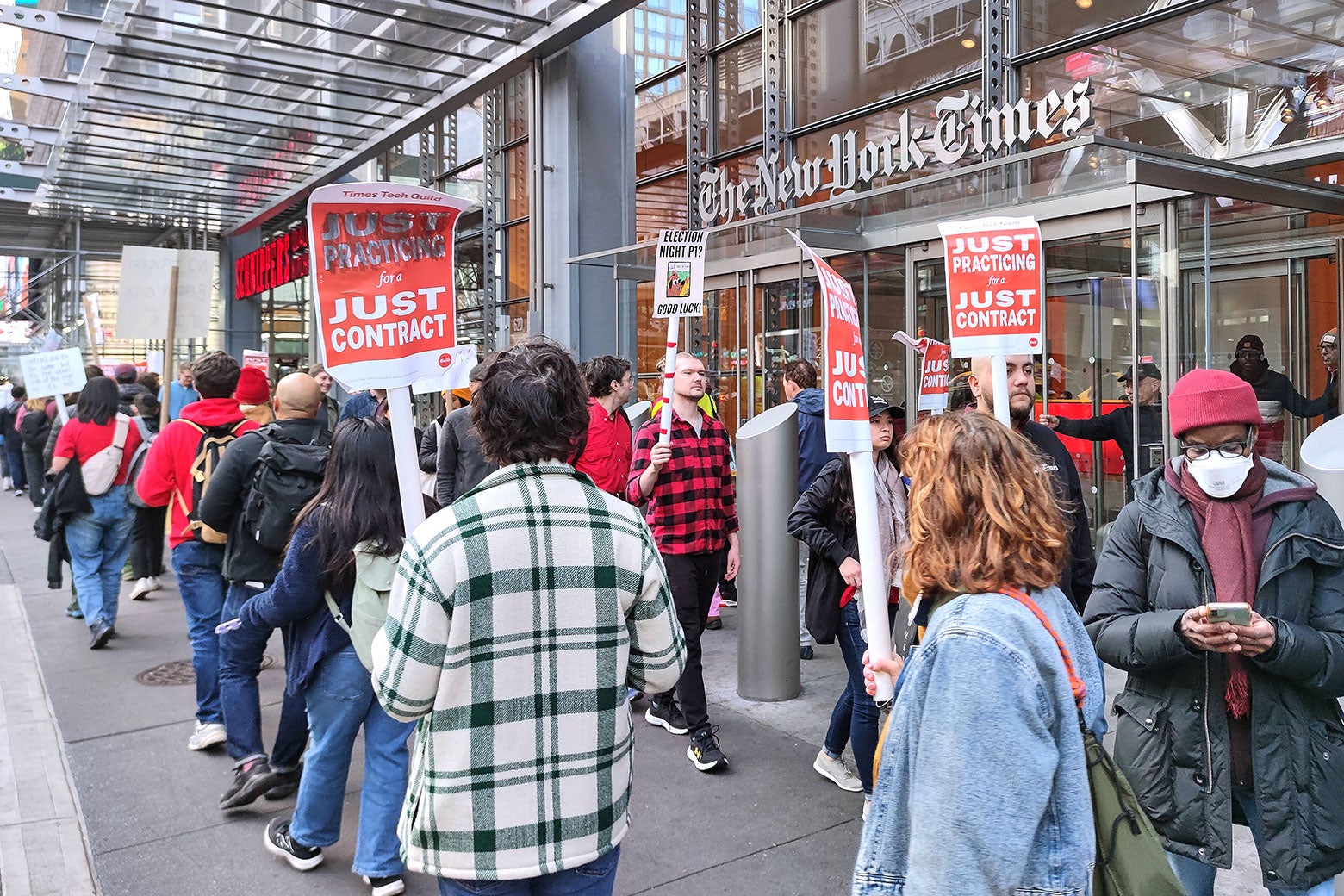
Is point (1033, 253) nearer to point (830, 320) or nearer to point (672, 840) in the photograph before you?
point (830, 320)

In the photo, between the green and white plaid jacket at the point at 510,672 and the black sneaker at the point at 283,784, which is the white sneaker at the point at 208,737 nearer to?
the black sneaker at the point at 283,784

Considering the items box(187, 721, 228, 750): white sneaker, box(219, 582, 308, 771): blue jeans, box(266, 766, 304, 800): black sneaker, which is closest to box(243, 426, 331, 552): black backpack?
box(219, 582, 308, 771): blue jeans

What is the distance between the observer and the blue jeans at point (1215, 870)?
2.59 m

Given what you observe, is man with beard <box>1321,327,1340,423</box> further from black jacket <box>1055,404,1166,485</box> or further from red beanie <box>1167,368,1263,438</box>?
red beanie <box>1167,368,1263,438</box>

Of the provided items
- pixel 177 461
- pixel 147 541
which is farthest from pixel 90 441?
pixel 177 461

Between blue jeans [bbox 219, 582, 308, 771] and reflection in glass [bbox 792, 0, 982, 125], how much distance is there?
877cm

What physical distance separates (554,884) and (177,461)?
4447mm

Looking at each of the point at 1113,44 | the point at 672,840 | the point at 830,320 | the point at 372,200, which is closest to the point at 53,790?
the point at 672,840

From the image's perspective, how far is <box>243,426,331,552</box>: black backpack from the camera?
4.38 meters

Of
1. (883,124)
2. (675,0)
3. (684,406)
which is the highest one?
(675,0)

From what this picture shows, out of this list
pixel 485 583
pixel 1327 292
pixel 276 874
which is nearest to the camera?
pixel 485 583

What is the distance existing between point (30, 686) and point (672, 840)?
4861 mm

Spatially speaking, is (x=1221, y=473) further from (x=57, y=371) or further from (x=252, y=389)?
(x=57, y=371)

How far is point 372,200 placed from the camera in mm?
3459
